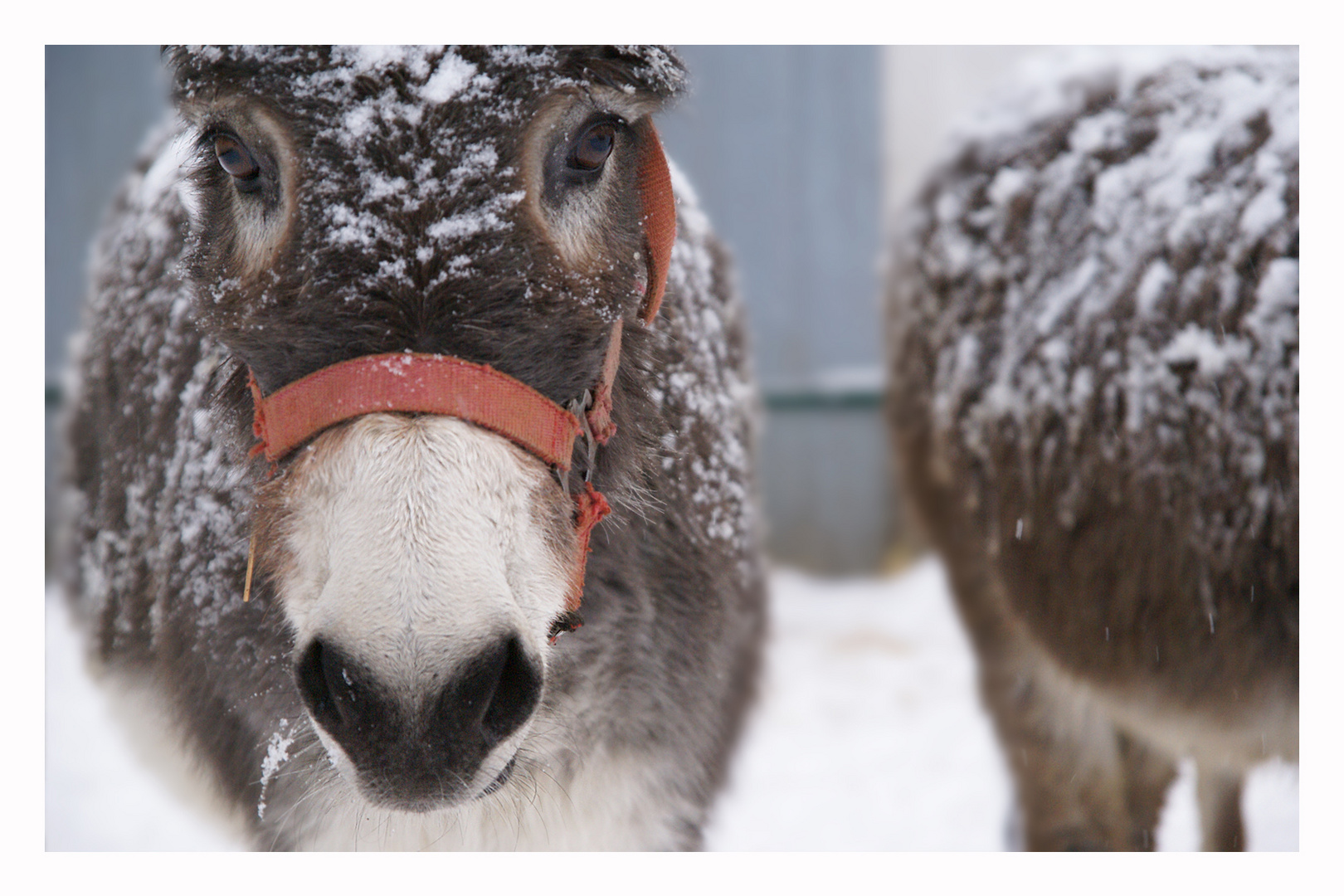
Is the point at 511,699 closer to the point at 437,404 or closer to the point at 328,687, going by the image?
the point at 328,687

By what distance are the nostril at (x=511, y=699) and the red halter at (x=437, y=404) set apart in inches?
4.7

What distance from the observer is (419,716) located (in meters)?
0.81

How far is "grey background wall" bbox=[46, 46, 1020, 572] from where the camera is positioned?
1385 millimetres

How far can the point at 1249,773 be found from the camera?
156cm

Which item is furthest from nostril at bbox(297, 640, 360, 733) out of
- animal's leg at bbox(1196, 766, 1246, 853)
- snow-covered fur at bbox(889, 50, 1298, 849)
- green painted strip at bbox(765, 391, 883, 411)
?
animal's leg at bbox(1196, 766, 1246, 853)

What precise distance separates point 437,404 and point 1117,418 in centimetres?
114

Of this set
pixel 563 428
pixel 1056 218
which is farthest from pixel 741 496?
pixel 1056 218

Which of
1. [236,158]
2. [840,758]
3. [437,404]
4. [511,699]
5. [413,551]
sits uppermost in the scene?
[236,158]

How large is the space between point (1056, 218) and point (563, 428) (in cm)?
111

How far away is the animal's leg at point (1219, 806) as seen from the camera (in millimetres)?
1548

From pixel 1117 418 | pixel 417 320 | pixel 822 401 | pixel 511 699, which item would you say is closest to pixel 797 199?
pixel 822 401

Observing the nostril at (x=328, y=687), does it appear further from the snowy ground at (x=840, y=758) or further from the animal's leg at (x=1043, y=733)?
the animal's leg at (x=1043, y=733)

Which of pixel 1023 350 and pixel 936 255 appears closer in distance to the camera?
pixel 1023 350
